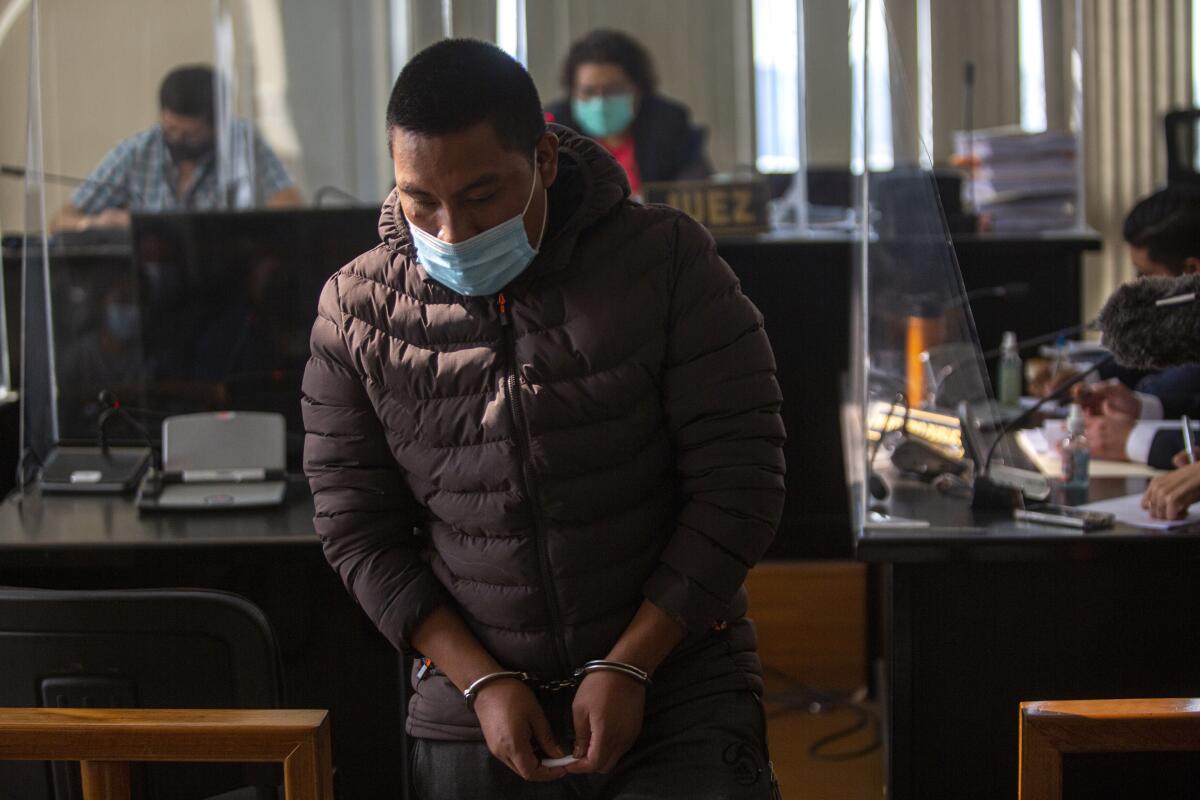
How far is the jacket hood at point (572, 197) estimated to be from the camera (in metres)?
1.38

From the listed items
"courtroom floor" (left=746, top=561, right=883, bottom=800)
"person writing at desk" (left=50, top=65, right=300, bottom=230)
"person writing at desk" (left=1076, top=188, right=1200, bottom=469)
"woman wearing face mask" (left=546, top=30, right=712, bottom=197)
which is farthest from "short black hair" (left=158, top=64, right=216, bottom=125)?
"person writing at desk" (left=1076, top=188, right=1200, bottom=469)

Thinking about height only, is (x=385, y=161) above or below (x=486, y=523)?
above

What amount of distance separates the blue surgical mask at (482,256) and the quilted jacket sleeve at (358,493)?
5.5 inches

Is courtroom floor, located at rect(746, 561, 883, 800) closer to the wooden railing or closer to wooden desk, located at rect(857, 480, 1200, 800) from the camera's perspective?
wooden desk, located at rect(857, 480, 1200, 800)

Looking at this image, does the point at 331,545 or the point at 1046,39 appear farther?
the point at 1046,39

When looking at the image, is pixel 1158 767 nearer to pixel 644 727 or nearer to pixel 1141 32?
pixel 644 727

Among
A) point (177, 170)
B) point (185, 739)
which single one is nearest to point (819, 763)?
point (185, 739)

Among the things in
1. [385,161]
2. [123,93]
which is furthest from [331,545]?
[385,161]

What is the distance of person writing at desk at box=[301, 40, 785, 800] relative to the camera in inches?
52.6

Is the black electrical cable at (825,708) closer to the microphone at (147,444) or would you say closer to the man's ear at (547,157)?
the microphone at (147,444)

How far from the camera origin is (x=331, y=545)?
1.44 m

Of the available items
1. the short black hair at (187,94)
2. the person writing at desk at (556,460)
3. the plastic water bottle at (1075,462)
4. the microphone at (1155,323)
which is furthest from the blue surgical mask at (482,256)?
the short black hair at (187,94)

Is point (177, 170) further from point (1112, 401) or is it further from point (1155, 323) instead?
point (1155, 323)

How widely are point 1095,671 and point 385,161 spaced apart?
4.06m
